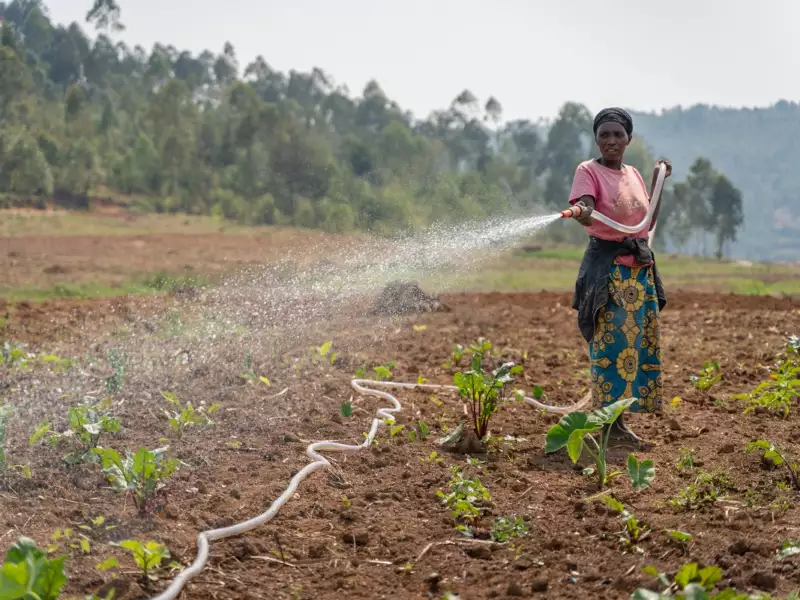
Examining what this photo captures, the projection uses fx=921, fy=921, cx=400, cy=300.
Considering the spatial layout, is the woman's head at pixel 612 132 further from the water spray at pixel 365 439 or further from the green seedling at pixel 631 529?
the green seedling at pixel 631 529

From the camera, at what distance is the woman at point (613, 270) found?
16.0 ft

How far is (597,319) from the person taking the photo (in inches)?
196

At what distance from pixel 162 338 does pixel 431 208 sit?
10071 millimetres

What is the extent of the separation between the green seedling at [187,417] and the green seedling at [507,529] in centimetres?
180

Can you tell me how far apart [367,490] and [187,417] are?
110 centimetres

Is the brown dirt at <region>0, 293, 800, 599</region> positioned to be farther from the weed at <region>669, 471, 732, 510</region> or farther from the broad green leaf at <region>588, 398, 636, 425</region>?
the broad green leaf at <region>588, 398, 636, 425</region>

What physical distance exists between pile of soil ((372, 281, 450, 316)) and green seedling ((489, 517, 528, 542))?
6.64 metres

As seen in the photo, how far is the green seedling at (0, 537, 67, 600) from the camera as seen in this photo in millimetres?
2650

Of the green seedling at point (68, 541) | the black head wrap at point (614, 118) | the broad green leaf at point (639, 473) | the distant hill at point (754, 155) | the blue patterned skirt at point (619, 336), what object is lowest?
the green seedling at point (68, 541)

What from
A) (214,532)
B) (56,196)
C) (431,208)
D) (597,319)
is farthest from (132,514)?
(56,196)

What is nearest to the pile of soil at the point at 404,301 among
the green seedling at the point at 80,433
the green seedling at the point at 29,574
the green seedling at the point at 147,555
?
the green seedling at the point at 80,433

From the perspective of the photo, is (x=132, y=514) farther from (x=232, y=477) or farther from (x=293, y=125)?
(x=293, y=125)

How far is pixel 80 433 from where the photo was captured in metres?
4.48

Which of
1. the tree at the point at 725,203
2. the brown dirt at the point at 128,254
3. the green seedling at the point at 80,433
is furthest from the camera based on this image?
the tree at the point at 725,203
